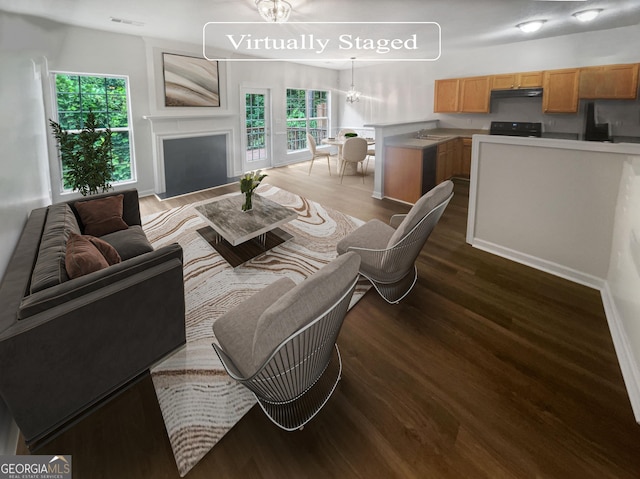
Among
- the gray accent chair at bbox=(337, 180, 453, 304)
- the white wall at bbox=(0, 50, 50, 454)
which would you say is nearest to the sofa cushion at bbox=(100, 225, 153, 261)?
the white wall at bbox=(0, 50, 50, 454)

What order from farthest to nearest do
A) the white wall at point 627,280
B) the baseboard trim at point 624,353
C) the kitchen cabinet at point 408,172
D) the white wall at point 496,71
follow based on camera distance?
1. the white wall at point 496,71
2. the kitchen cabinet at point 408,172
3. the white wall at point 627,280
4. the baseboard trim at point 624,353

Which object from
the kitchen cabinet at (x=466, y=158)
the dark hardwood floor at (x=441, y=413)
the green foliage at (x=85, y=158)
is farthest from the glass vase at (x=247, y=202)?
the kitchen cabinet at (x=466, y=158)

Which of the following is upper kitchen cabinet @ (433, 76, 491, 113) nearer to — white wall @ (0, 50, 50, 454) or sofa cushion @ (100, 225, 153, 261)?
sofa cushion @ (100, 225, 153, 261)

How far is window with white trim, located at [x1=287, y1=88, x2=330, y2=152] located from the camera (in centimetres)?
882

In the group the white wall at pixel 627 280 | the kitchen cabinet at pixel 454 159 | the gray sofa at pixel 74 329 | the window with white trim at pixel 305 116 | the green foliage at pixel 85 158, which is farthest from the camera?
the window with white trim at pixel 305 116

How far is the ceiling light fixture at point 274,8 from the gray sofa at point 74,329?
9.20 ft

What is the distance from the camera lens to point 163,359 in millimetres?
2047

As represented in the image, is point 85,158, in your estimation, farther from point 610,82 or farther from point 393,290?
point 610,82

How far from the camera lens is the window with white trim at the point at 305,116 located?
347 inches

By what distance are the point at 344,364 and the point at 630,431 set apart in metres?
1.42

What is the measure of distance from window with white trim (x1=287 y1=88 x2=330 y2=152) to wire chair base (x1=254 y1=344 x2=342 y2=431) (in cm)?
777

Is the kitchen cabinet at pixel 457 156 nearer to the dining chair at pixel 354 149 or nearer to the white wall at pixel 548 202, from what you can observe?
the dining chair at pixel 354 149

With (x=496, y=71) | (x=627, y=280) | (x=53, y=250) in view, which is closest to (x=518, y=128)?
(x=496, y=71)

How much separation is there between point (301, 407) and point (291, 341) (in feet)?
2.21
